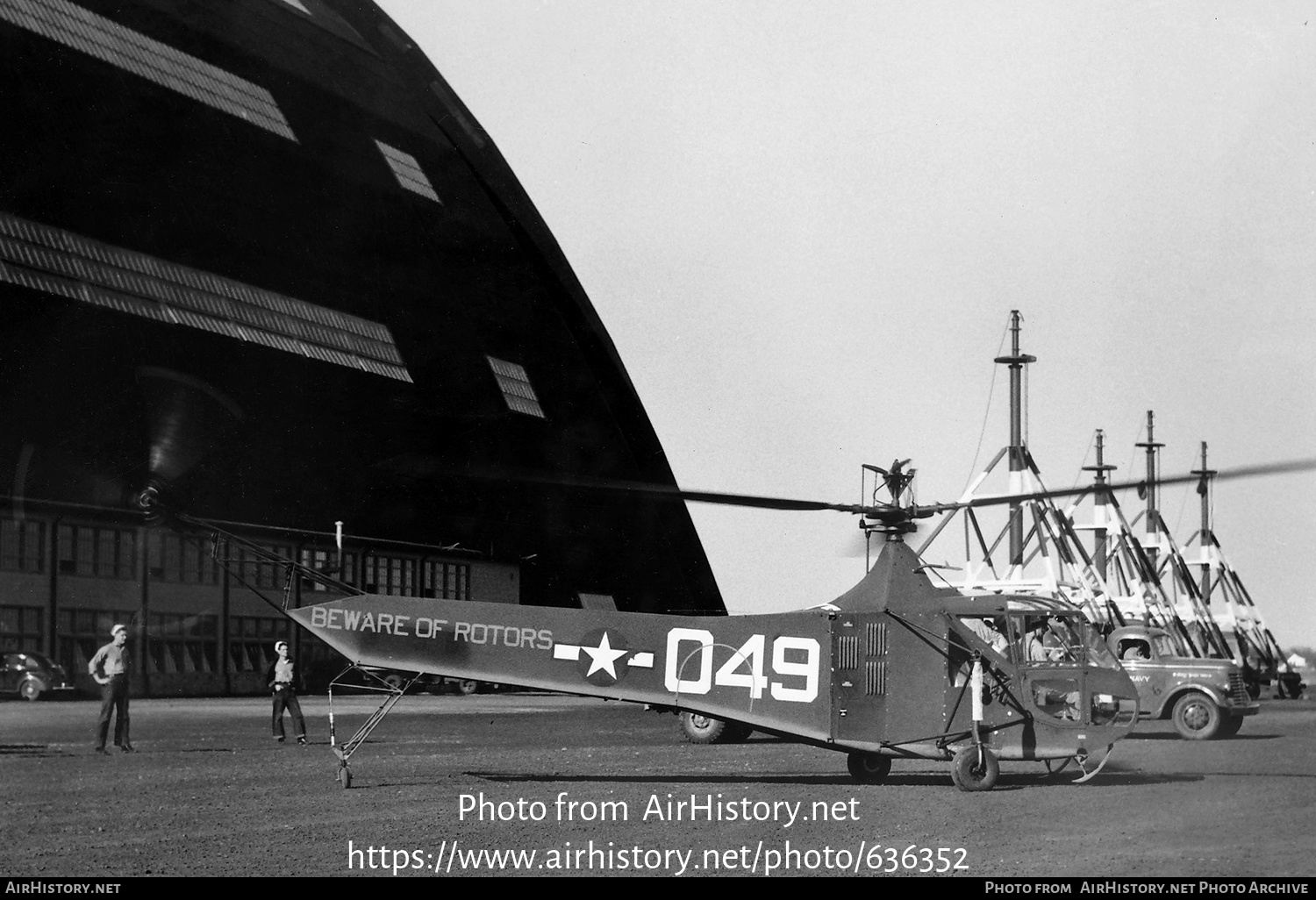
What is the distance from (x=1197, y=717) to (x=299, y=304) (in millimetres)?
18734

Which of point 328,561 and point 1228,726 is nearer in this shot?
point 1228,726

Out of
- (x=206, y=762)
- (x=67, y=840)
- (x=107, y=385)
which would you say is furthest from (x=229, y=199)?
(x=67, y=840)

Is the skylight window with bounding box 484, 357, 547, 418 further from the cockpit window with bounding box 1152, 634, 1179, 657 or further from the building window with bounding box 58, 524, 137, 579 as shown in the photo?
the cockpit window with bounding box 1152, 634, 1179, 657

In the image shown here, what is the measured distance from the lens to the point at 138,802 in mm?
10070

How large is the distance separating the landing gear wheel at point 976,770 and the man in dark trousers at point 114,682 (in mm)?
9956

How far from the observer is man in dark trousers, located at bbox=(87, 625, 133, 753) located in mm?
14328

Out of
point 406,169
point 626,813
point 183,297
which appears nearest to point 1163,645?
point 626,813

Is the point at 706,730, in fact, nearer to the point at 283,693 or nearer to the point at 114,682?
the point at 283,693

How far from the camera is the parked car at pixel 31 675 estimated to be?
2633 cm

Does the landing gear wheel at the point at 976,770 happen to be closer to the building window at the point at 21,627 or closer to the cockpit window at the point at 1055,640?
the cockpit window at the point at 1055,640

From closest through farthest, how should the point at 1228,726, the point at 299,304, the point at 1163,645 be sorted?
the point at 1228,726
the point at 1163,645
the point at 299,304

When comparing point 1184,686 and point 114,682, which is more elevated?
point 114,682

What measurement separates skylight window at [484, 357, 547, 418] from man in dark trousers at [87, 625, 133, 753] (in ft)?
41.1

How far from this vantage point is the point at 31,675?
86.8 feet
